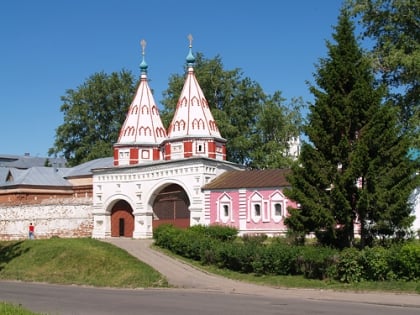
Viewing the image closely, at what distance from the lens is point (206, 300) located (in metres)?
17.1

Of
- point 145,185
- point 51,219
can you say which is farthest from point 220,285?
point 51,219

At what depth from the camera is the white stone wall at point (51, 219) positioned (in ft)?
133

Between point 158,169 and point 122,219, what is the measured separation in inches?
188

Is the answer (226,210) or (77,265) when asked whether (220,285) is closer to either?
(77,265)

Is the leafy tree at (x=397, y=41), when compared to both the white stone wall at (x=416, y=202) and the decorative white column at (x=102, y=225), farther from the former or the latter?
the decorative white column at (x=102, y=225)

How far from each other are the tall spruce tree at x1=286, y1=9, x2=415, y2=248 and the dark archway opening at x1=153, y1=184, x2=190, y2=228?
1470 cm

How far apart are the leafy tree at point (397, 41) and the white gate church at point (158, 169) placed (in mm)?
11722

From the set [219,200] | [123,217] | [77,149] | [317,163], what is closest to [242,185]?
[219,200]

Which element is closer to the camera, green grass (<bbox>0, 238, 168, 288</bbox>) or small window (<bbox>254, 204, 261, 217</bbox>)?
green grass (<bbox>0, 238, 168, 288</bbox>)

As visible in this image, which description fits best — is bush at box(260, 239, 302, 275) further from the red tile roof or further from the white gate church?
the white gate church

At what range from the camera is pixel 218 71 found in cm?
5238

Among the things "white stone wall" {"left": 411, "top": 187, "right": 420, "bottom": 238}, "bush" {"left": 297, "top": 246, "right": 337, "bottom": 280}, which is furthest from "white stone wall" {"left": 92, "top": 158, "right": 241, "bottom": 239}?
"bush" {"left": 297, "top": 246, "right": 337, "bottom": 280}

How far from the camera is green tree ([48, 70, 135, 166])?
6328 cm

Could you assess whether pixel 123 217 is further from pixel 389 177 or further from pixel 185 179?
pixel 389 177
